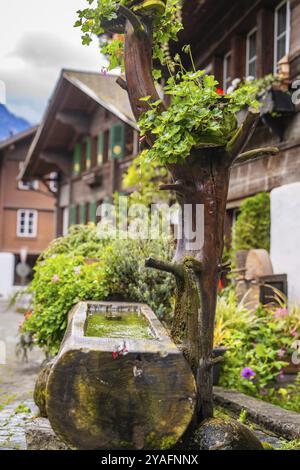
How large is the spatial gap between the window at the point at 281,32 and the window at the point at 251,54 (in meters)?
0.77

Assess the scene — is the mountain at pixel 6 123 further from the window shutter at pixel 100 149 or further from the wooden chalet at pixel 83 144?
the window shutter at pixel 100 149

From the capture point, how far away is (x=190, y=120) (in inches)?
165

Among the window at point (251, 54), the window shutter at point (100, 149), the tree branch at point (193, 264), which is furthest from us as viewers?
the window shutter at point (100, 149)

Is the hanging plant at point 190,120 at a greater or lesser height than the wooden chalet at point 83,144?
lesser

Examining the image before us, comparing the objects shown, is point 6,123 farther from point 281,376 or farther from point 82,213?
point 281,376

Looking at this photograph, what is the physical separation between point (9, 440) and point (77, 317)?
105cm

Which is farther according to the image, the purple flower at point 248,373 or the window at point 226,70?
the window at point 226,70

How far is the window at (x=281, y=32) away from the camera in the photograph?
885 centimetres

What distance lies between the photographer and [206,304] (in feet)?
14.5

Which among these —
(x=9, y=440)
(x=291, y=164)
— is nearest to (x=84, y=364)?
(x=9, y=440)

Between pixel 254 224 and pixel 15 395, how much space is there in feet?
13.2

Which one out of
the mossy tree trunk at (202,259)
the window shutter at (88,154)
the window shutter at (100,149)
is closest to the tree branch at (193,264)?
the mossy tree trunk at (202,259)

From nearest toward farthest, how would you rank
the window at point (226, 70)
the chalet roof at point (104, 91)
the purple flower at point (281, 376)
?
the purple flower at point (281, 376) → the window at point (226, 70) → the chalet roof at point (104, 91)

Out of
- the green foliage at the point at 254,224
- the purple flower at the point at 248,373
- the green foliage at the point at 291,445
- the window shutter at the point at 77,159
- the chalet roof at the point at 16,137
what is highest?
the chalet roof at the point at 16,137
